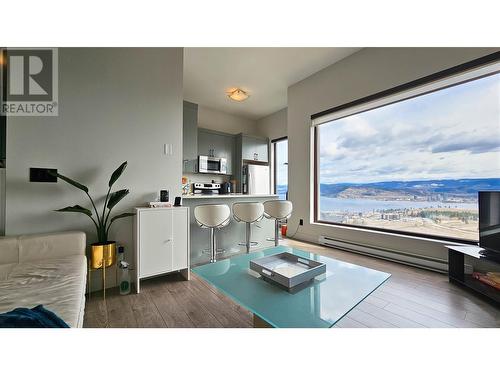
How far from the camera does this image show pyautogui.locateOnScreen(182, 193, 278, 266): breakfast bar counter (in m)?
2.65

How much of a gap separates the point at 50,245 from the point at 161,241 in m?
0.84

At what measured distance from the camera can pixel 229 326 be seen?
1.44m

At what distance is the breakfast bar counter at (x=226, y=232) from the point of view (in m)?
2.65

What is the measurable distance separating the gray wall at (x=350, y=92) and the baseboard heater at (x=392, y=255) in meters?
0.07

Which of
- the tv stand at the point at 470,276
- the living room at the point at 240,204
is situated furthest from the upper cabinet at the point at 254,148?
the tv stand at the point at 470,276

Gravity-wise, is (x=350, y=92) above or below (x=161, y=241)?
above

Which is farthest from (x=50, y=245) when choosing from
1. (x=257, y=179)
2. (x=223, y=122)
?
(x=223, y=122)

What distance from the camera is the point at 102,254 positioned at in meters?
1.81

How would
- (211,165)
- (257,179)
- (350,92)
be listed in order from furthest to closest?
(257,179) → (211,165) → (350,92)

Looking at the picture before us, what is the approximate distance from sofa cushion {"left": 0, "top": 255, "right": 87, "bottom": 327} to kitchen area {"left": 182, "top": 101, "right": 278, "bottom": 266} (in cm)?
144

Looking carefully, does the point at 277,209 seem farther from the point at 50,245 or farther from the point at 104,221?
the point at 50,245
